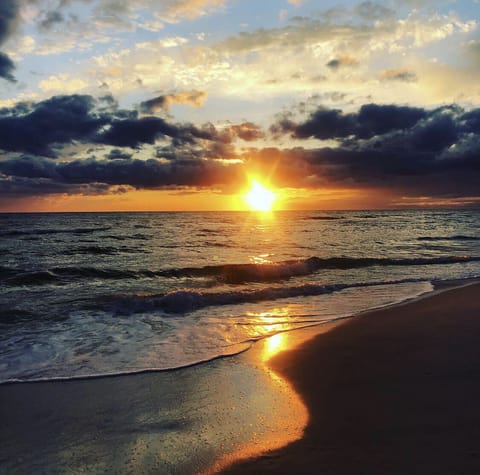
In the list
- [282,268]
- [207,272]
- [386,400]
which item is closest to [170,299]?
[207,272]

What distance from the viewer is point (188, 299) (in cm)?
1352

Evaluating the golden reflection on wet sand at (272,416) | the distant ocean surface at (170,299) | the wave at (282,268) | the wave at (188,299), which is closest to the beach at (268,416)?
the golden reflection on wet sand at (272,416)

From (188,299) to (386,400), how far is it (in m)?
8.77

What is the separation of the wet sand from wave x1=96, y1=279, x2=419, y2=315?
4.82 m

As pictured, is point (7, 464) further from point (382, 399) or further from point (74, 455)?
point (382, 399)

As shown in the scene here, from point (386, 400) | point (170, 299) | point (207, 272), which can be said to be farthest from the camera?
point (207, 272)

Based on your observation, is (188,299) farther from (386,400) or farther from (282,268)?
(282,268)

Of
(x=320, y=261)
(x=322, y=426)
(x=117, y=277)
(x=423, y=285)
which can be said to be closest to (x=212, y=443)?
(x=322, y=426)

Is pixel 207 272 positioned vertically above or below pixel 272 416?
below

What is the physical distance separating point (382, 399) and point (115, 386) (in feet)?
12.6

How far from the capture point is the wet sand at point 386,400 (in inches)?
159

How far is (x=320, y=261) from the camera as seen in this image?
80.8ft

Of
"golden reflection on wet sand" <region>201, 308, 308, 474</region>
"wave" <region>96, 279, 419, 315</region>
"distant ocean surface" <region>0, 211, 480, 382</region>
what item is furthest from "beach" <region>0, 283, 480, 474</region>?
"wave" <region>96, 279, 419, 315</region>

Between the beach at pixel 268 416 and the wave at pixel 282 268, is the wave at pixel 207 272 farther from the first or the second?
the beach at pixel 268 416
